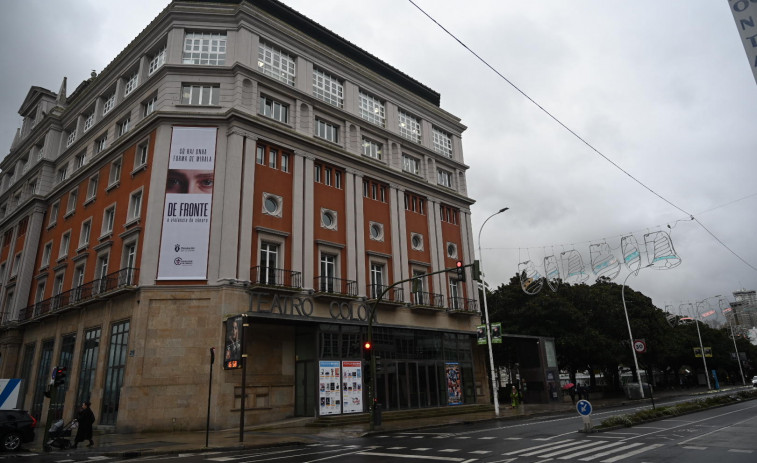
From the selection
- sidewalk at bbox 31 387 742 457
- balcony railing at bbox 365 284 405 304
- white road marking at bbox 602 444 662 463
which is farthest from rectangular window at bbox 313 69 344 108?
white road marking at bbox 602 444 662 463

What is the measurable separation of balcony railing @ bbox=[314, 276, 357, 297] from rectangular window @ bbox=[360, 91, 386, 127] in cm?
1356

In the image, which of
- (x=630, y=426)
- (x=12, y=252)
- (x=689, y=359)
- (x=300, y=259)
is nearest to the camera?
(x=630, y=426)

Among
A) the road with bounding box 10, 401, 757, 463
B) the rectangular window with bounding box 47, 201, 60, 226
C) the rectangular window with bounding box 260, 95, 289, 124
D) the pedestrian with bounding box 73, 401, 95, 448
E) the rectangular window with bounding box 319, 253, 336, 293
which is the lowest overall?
the road with bounding box 10, 401, 757, 463

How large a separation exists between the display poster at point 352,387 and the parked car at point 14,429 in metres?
A: 14.6

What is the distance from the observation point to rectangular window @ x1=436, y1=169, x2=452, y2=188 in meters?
42.2

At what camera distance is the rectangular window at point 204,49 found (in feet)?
98.3

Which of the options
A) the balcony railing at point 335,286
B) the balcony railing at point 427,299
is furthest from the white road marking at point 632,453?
the balcony railing at point 427,299

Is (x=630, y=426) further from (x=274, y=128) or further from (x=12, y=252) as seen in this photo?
(x=12, y=252)

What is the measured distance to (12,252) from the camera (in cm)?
4078

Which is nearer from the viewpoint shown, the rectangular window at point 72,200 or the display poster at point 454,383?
the display poster at point 454,383

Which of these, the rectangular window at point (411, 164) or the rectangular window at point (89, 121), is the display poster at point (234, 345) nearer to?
the rectangular window at point (411, 164)

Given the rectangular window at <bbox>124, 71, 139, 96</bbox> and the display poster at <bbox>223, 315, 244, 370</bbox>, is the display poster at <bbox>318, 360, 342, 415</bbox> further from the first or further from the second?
the rectangular window at <bbox>124, 71, 139, 96</bbox>

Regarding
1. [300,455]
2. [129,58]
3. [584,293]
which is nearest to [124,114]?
[129,58]

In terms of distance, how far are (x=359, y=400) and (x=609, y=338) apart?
3338 cm
